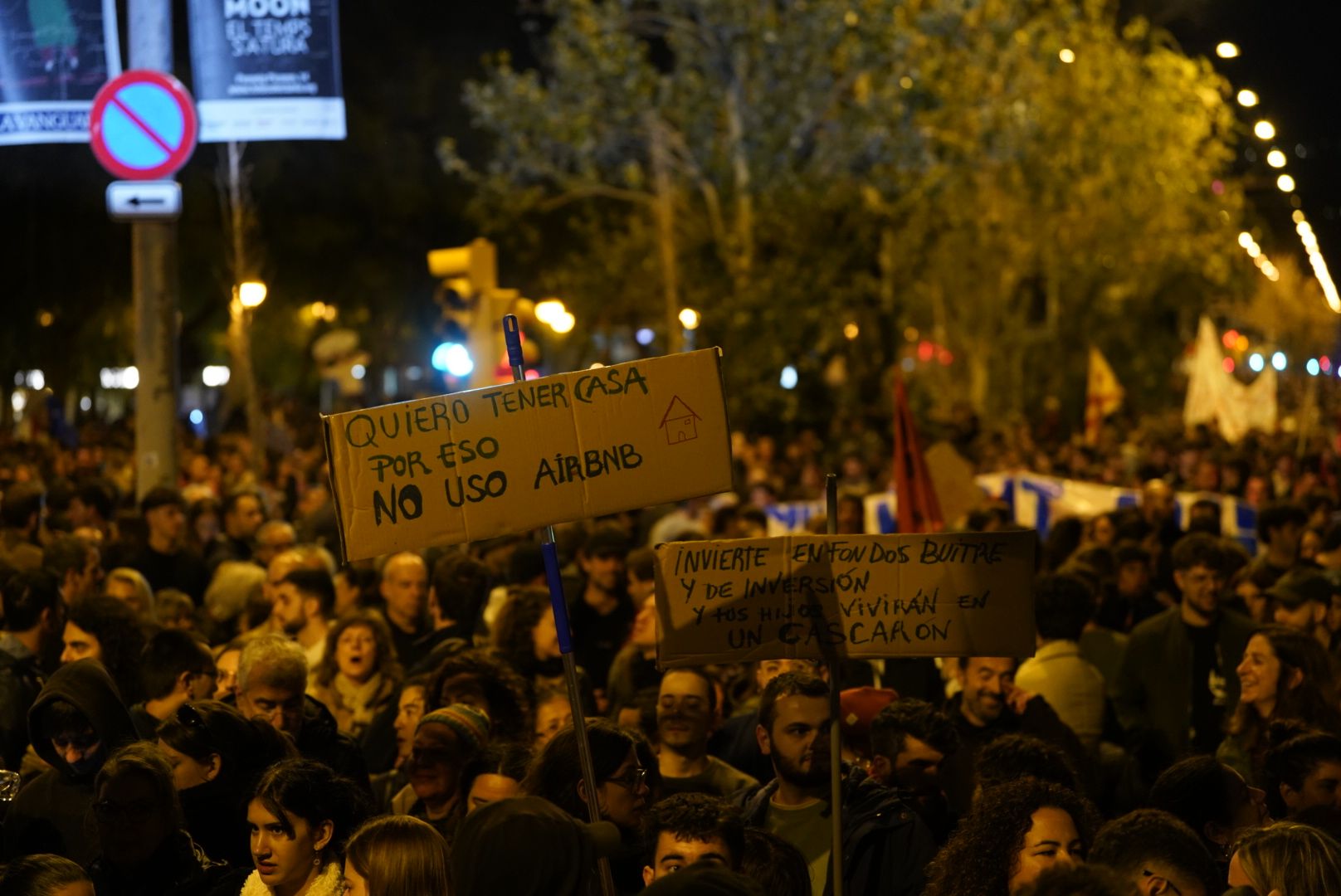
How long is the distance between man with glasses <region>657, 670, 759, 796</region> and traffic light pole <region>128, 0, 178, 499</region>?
852cm

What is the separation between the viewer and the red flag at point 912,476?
41.5 ft

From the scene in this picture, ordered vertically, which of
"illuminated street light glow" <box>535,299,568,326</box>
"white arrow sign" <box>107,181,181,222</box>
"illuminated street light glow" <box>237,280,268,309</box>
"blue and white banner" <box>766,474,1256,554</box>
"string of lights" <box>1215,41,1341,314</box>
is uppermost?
"string of lights" <box>1215,41,1341,314</box>

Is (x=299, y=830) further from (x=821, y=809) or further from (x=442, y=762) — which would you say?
(x=821, y=809)

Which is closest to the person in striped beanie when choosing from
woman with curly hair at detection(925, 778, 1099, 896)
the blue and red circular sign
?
woman with curly hair at detection(925, 778, 1099, 896)

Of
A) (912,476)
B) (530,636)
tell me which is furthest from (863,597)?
(912,476)

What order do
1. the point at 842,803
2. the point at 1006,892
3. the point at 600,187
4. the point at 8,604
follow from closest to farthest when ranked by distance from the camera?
1. the point at 1006,892
2. the point at 842,803
3. the point at 8,604
4. the point at 600,187

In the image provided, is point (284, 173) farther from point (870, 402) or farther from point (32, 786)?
point (32, 786)

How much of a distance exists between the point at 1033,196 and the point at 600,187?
11.1 m

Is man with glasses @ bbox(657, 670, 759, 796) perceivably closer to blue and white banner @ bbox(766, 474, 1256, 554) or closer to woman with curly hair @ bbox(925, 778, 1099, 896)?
woman with curly hair @ bbox(925, 778, 1099, 896)

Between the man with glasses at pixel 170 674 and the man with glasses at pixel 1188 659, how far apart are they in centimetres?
412

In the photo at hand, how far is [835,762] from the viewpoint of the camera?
5438 mm

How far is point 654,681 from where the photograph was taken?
27.9 ft

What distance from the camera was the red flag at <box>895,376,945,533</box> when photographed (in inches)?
498

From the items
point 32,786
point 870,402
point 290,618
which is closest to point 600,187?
point 870,402
